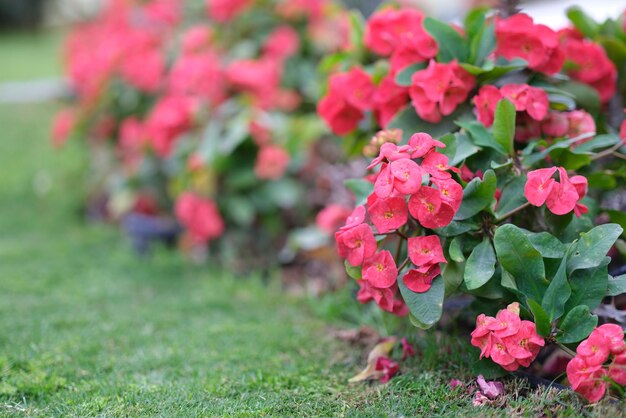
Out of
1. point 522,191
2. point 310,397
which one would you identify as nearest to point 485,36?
point 522,191

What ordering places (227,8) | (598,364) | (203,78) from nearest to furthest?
(598,364) < (203,78) < (227,8)

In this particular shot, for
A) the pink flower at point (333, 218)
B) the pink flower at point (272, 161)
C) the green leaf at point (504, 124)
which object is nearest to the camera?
the green leaf at point (504, 124)

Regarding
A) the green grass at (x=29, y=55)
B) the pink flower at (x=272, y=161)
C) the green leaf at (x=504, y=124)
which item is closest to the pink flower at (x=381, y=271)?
the green leaf at (x=504, y=124)

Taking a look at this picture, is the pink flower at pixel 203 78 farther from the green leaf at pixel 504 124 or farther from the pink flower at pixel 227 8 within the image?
the green leaf at pixel 504 124

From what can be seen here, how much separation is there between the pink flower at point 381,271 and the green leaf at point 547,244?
0.37 metres

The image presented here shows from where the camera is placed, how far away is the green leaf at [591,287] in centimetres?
179

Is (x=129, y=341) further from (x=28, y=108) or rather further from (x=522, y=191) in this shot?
(x=28, y=108)

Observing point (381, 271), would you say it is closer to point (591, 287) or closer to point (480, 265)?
point (480, 265)

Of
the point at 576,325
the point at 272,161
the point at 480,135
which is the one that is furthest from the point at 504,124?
the point at 272,161

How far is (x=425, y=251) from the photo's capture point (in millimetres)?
1841

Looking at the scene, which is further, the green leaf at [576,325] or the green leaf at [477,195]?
the green leaf at [477,195]

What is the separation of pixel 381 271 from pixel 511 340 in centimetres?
38

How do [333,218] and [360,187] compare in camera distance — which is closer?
[360,187]

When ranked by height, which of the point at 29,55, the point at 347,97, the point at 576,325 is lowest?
the point at 29,55
